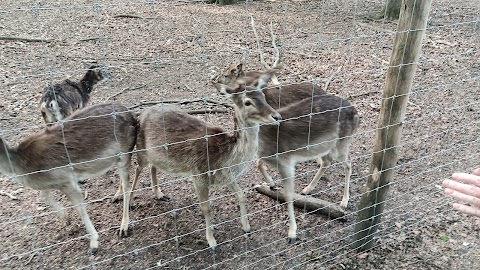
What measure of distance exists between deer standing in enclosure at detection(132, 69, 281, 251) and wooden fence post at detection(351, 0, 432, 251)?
970 millimetres

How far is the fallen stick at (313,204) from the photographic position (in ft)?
14.5

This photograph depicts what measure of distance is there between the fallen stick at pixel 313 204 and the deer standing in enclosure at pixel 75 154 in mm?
1469

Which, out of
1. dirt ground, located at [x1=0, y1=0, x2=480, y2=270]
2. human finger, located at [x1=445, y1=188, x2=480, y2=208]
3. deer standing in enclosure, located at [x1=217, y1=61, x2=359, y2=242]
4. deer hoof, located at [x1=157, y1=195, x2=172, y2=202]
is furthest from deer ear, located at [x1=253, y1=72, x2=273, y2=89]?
human finger, located at [x1=445, y1=188, x2=480, y2=208]

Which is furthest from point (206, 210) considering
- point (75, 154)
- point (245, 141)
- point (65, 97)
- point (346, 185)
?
point (65, 97)

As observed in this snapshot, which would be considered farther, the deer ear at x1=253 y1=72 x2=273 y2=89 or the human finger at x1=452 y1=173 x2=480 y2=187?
the deer ear at x1=253 y1=72 x2=273 y2=89

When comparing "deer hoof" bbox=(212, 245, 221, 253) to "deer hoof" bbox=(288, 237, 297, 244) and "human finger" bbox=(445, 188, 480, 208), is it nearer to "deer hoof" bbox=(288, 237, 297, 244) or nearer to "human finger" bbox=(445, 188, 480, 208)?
"deer hoof" bbox=(288, 237, 297, 244)

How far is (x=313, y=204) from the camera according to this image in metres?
4.58

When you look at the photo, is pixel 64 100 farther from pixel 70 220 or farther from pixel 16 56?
pixel 16 56

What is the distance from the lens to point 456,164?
518cm

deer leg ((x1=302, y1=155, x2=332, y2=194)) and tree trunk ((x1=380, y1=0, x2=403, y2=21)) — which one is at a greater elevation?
tree trunk ((x1=380, y1=0, x2=403, y2=21))

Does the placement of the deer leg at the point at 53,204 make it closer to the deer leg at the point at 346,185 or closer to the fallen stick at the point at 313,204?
the fallen stick at the point at 313,204

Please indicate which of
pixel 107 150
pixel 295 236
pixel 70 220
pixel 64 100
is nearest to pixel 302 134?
pixel 295 236

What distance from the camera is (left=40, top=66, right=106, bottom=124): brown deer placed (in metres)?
5.06

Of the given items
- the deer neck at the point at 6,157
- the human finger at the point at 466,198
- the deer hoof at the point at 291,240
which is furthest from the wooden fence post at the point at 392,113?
the deer neck at the point at 6,157
